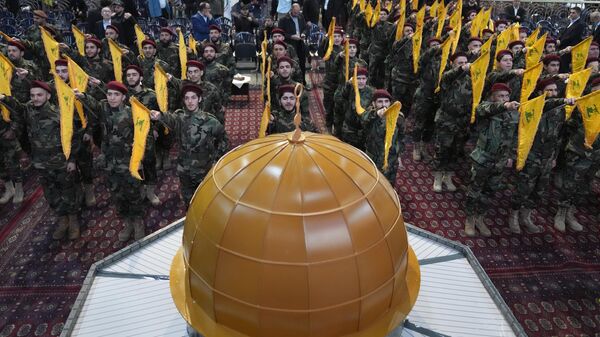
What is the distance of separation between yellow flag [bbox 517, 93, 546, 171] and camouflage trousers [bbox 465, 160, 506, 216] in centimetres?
33

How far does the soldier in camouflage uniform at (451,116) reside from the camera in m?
7.11

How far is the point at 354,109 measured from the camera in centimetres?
729

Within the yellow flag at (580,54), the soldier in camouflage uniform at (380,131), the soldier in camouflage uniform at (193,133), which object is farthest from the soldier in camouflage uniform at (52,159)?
the yellow flag at (580,54)

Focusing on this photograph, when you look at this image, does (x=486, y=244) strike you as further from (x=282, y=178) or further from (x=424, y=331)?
(x=282, y=178)

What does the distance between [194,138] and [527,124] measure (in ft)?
15.0

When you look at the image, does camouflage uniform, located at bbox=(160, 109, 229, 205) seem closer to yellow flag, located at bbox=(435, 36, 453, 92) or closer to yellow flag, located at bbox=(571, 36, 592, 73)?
yellow flag, located at bbox=(435, 36, 453, 92)

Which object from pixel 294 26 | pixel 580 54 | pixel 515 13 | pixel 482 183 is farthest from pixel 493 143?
pixel 515 13

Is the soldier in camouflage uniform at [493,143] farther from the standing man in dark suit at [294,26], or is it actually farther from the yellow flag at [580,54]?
the standing man in dark suit at [294,26]

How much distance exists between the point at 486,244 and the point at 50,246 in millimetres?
6669

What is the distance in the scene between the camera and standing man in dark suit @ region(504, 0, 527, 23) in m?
13.6

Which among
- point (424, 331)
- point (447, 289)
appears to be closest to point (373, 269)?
point (424, 331)

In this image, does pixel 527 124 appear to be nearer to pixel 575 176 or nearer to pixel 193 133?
pixel 575 176

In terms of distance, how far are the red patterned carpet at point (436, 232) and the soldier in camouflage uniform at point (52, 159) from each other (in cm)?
42

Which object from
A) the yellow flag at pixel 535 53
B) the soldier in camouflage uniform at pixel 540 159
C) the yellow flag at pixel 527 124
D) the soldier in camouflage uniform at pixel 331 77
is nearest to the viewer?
the yellow flag at pixel 527 124
